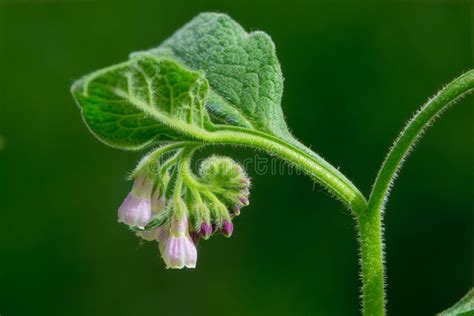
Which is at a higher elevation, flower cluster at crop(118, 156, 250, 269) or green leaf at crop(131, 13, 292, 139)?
green leaf at crop(131, 13, 292, 139)

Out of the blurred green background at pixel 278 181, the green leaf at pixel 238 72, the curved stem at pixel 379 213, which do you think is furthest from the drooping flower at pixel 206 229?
the blurred green background at pixel 278 181

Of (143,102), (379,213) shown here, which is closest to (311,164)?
(379,213)

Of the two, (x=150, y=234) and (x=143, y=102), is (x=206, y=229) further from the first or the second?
(x=143, y=102)

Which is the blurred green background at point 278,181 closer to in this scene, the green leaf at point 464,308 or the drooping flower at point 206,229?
the drooping flower at point 206,229

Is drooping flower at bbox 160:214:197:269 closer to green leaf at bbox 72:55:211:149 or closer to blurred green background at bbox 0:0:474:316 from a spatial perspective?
green leaf at bbox 72:55:211:149

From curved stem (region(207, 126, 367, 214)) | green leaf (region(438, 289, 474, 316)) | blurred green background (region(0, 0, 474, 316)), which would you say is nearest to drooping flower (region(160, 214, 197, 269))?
curved stem (region(207, 126, 367, 214))
